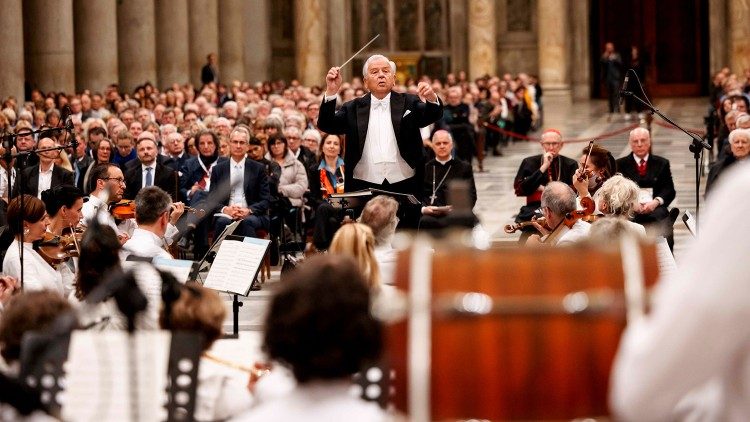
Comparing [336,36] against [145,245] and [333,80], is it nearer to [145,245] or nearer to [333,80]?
[333,80]

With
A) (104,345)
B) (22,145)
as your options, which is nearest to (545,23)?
(22,145)

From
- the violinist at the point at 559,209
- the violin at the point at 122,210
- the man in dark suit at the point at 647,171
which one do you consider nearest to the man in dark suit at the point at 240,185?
the violin at the point at 122,210

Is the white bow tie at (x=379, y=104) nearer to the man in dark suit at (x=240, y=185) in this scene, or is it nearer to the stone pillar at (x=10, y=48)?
the man in dark suit at (x=240, y=185)

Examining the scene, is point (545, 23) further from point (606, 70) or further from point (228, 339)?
point (228, 339)

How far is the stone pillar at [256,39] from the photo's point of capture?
37125 mm

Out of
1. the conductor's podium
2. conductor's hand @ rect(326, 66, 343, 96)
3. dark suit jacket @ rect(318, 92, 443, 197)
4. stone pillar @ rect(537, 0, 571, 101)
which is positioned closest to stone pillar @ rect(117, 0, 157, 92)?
stone pillar @ rect(537, 0, 571, 101)

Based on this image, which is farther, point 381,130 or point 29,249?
point 381,130

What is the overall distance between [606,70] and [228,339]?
28369 mm

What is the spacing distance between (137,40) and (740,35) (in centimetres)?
1527

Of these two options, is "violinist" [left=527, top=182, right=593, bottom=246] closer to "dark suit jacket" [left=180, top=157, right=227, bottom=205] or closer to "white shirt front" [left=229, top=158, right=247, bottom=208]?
"white shirt front" [left=229, top=158, right=247, bottom=208]

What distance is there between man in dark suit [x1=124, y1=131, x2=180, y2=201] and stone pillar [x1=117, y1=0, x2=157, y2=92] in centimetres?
1698

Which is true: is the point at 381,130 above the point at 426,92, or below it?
below

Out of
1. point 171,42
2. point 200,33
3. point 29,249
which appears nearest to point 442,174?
point 29,249

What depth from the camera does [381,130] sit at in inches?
412
